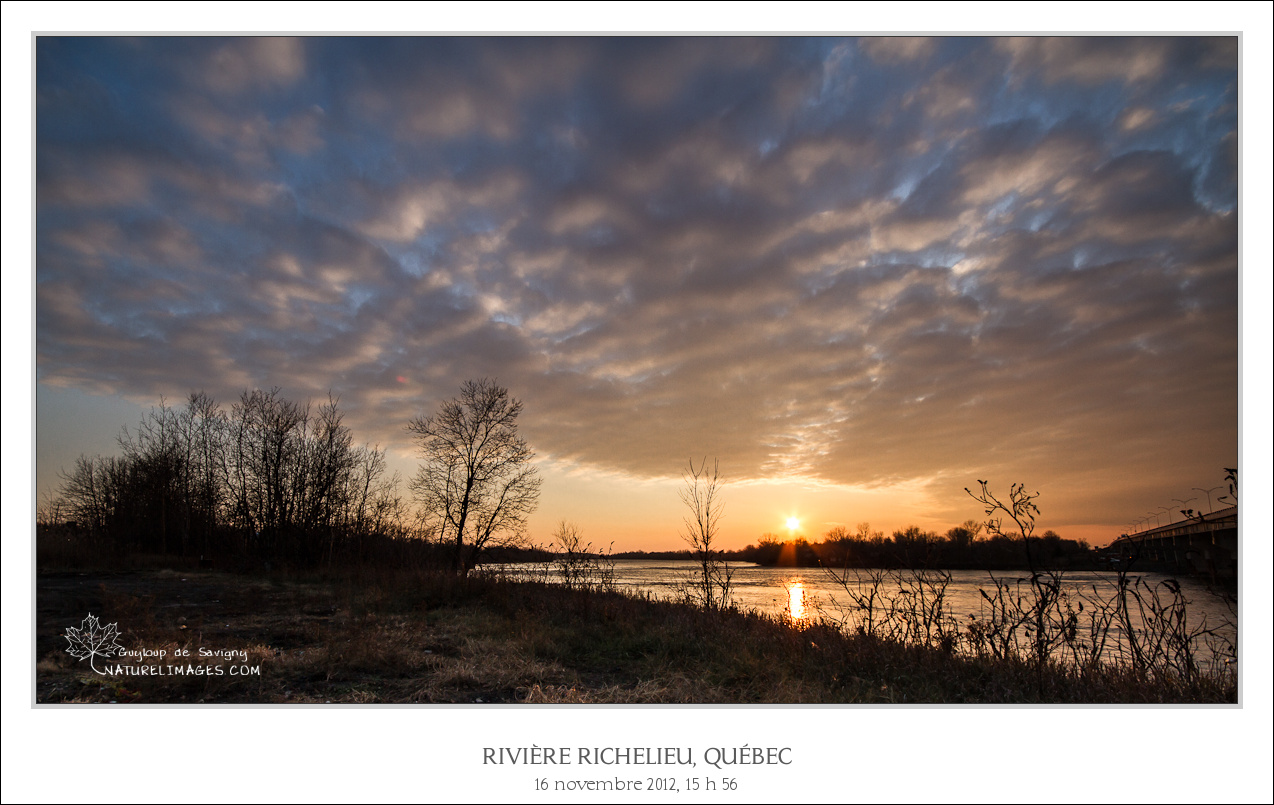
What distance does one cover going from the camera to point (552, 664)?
6676 mm

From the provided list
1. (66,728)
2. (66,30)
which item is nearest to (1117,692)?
(66,728)

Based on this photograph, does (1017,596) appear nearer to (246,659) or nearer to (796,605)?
(796,605)

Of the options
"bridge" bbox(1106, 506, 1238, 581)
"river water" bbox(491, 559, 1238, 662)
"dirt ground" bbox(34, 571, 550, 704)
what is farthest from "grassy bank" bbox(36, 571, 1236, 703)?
"bridge" bbox(1106, 506, 1238, 581)

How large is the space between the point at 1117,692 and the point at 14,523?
9.04m

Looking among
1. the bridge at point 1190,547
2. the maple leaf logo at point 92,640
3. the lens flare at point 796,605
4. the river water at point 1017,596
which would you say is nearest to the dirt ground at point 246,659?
the maple leaf logo at point 92,640

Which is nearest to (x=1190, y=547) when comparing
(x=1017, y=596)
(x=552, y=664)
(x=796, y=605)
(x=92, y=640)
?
(x=1017, y=596)

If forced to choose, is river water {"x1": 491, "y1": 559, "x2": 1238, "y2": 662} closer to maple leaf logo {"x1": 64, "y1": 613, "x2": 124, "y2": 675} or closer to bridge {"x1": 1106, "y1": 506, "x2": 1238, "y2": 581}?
bridge {"x1": 1106, "y1": 506, "x2": 1238, "y2": 581}

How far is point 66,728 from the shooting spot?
4109 mm

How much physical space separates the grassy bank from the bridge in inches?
38.7

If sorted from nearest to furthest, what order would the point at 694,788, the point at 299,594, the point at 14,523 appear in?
1. the point at 694,788
2. the point at 14,523
3. the point at 299,594

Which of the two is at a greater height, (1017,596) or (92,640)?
(92,640)

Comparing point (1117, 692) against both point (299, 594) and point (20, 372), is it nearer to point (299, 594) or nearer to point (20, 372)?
point (20, 372)

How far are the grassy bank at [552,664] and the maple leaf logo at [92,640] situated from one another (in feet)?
0.19

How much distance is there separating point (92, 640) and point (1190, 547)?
9536 mm
